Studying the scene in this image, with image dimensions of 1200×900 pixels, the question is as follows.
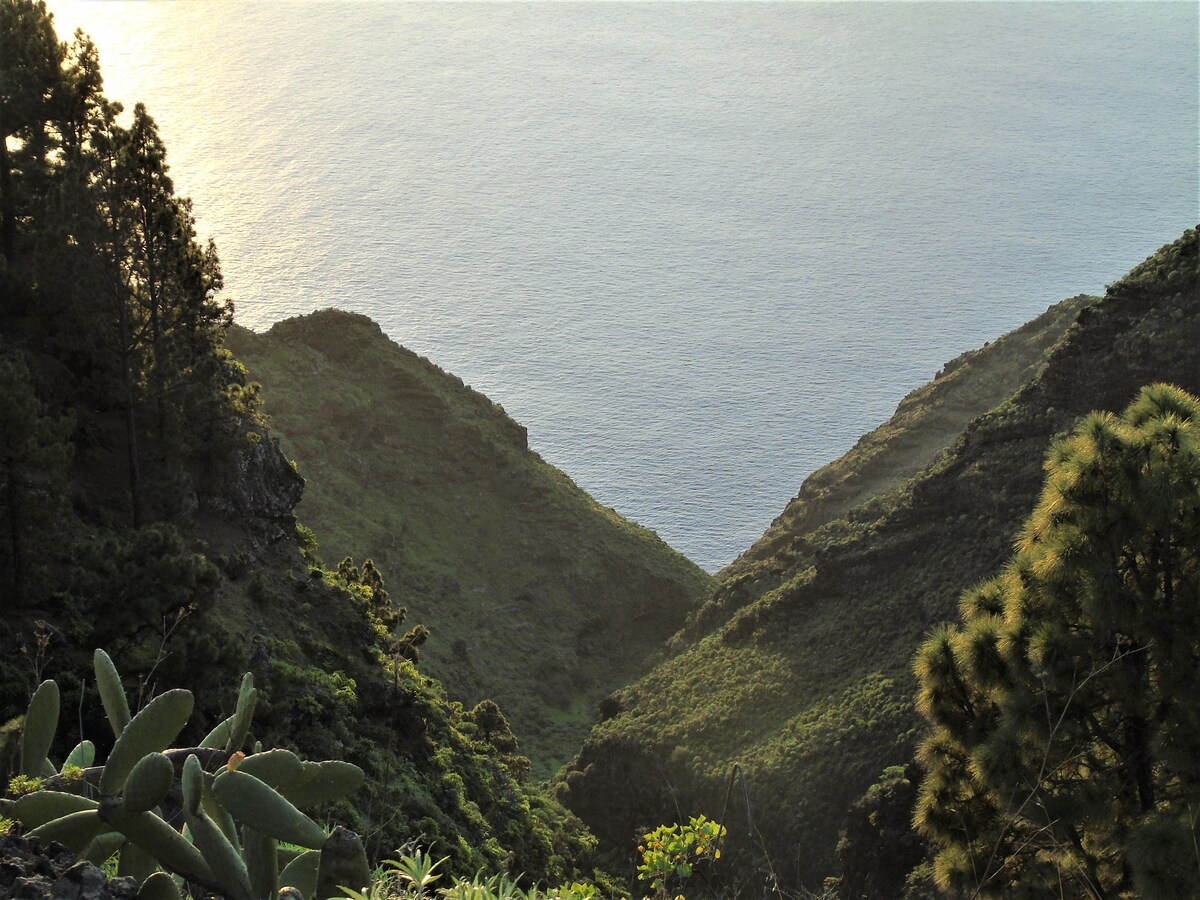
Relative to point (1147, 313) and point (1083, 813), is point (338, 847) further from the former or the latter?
point (1147, 313)

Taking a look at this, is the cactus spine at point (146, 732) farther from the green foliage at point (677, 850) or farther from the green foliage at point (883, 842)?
the green foliage at point (883, 842)

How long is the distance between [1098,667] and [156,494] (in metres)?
16.4

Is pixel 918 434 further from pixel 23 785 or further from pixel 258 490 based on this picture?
pixel 23 785

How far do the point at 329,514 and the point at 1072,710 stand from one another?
32.3 m

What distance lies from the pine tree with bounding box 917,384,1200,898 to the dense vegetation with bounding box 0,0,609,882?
332 inches

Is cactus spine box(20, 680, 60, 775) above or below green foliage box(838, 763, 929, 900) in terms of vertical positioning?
above

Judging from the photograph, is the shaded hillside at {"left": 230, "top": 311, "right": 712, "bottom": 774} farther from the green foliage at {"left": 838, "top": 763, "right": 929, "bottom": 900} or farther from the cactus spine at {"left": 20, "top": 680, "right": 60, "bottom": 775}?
the cactus spine at {"left": 20, "top": 680, "right": 60, "bottom": 775}

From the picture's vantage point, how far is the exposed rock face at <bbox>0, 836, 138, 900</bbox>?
595cm

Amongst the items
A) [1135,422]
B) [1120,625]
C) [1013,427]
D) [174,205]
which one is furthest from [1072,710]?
[1013,427]

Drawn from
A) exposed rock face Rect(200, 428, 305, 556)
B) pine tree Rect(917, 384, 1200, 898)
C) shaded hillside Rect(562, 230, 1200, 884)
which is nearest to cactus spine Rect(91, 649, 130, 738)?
pine tree Rect(917, 384, 1200, 898)

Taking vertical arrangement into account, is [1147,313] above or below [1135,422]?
above

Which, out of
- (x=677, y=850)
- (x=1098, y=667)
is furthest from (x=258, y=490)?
(x=677, y=850)

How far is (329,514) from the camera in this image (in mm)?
43250

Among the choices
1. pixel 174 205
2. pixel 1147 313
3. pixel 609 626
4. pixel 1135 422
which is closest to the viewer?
pixel 1135 422
